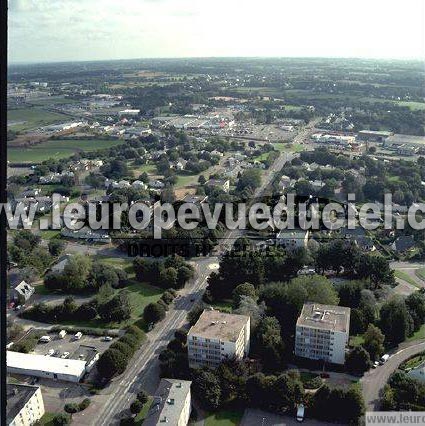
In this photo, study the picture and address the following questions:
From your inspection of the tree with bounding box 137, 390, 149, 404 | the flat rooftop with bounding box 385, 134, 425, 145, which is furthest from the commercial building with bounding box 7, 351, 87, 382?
the flat rooftop with bounding box 385, 134, 425, 145

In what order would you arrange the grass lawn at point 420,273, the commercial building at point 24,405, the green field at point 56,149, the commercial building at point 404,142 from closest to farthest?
1. the commercial building at point 24,405
2. the grass lawn at point 420,273
3. the green field at point 56,149
4. the commercial building at point 404,142

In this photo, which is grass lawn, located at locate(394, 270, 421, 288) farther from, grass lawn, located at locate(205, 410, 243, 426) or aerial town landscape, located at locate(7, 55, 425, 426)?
grass lawn, located at locate(205, 410, 243, 426)

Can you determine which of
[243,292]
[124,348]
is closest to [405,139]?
[243,292]

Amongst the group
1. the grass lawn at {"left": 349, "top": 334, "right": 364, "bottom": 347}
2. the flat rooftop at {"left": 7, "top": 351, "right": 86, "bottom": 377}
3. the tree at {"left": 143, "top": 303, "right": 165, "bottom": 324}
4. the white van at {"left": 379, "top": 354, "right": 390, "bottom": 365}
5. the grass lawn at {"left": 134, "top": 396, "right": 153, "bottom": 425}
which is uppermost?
the tree at {"left": 143, "top": 303, "right": 165, "bottom": 324}

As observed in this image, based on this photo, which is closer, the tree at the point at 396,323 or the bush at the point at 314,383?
the bush at the point at 314,383

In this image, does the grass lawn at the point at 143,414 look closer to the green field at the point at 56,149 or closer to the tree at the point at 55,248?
the tree at the point at 55,248

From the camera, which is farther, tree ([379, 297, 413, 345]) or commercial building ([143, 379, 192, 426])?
tree ([379, 297, 413, 345])

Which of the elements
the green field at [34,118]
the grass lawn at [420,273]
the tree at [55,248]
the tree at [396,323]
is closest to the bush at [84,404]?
the tree at [396,323]
